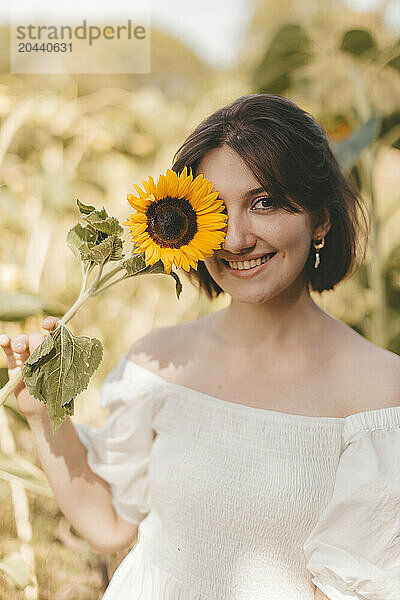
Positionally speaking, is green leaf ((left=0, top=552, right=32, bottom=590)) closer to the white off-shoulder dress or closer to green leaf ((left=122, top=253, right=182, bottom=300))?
the white off-shoulder dress

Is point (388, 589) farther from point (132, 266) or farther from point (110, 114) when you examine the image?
point (110, 114)

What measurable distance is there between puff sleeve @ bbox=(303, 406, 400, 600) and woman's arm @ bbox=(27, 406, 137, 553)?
0.36 meters

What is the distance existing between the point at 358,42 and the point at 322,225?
924 millimetres

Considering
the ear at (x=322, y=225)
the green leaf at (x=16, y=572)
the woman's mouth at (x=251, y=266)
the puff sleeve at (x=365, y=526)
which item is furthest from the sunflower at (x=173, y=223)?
the green leaf at (x=16, y=572)

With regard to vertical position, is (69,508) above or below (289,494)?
below

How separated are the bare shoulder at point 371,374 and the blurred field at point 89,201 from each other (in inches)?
20.6

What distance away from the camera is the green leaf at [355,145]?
4.35ft

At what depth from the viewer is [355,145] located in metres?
1.35

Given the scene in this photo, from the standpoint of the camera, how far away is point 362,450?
774 mm

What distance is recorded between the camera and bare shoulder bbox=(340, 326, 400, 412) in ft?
2.62

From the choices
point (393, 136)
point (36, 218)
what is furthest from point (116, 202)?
point (393, 136)

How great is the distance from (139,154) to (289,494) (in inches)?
53.4

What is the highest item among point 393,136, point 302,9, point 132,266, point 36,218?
point 302,9

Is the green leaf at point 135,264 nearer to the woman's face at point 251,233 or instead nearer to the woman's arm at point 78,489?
the woman's face at point 251,233
